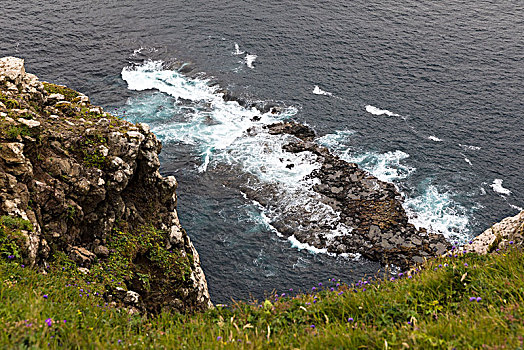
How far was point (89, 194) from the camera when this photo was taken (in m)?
21.1

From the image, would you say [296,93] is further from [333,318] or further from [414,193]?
[333,318]

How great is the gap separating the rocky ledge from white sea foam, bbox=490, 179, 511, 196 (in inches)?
406

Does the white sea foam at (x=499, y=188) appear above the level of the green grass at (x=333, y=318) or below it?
below

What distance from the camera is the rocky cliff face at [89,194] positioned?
18172 millimetres

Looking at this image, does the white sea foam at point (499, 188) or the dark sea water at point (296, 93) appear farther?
the white sea foam at point (499, 188)

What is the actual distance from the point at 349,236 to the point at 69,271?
3093cm

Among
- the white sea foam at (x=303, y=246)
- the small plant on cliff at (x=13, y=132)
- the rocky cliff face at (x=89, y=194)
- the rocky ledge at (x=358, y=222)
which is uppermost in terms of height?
the small plant on cliff at (x=13, y=132)

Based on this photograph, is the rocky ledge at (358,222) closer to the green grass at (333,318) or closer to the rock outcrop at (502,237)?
the rock outcrop at (502,237)

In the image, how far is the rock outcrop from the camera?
1480 cm

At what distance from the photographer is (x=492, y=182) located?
4994cm

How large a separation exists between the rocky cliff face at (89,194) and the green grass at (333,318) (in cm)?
508

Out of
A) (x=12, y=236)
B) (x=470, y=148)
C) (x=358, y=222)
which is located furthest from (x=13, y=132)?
(x=470, y=148)

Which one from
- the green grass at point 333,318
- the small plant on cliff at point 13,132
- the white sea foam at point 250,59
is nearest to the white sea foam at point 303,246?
the small plant on cliff at point 13,132

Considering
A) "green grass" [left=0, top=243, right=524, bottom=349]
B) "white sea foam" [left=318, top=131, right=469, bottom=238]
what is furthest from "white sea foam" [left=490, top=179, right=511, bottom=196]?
"green grass" [left=0, top=243, right=524, bottom=349]
